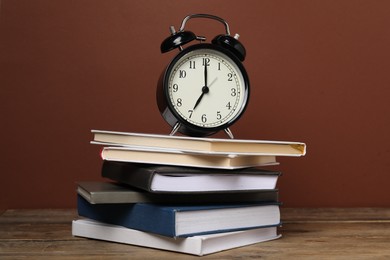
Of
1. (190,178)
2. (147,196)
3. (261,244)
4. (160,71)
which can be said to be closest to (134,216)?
(147,196)

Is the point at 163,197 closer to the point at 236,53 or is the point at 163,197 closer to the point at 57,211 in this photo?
the point at 236,53

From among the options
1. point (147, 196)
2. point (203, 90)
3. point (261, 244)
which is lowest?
point (261, 244)

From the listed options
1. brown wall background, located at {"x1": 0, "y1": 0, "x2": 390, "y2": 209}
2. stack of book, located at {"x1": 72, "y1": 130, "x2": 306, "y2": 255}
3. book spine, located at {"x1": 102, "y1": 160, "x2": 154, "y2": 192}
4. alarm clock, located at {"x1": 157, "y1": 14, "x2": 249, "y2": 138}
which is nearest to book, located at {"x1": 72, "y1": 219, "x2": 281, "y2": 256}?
stack of book, located at {"x1": 72, "y1": 130, "x2": 306, "y2": 255}

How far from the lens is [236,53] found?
1.54 metres

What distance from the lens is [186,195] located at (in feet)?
4.39

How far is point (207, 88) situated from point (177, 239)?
0.39 metres

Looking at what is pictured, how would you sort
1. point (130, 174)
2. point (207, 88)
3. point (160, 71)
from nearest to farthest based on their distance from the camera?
point (130, 174) → point (207, 88) → point (160, 71)

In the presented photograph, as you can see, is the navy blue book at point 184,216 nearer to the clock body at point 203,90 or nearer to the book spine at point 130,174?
the book spine at point 130,174

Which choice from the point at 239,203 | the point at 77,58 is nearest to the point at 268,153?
the point at 239,203

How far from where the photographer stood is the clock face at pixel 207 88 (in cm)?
146

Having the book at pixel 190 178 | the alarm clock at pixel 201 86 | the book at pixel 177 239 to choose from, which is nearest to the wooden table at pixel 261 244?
the book at pixel 177 239

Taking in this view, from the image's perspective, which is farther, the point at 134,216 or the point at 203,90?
the point at 203,90

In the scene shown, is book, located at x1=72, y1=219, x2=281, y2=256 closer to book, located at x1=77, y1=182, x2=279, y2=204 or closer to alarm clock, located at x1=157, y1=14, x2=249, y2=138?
book, located at x1=77, y1=182, x2=279, y2=204

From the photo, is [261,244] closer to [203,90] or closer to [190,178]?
[190,178]
